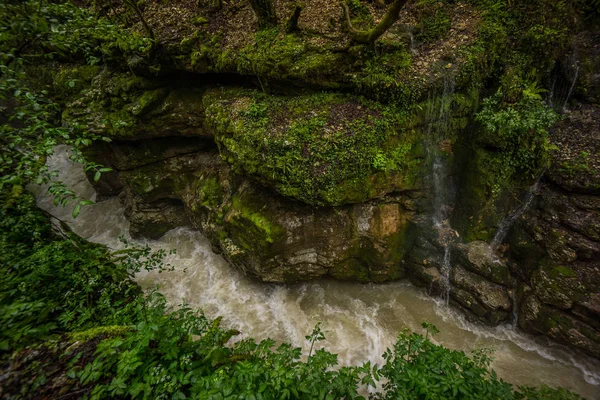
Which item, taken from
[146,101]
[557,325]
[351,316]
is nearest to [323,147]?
[351,316]

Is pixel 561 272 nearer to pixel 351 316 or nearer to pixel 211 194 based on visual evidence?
pixel 351 316

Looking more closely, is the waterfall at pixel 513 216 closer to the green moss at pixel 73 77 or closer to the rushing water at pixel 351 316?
the rushing water at pixel 351 316

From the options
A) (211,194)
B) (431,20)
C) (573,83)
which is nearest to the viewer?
(573,83)

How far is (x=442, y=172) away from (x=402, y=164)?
4.86ft

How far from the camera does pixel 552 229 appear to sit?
Result: 6156 mm

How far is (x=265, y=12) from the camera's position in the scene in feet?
23.7

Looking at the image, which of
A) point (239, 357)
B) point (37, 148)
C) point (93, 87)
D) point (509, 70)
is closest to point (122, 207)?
point (93, 87)

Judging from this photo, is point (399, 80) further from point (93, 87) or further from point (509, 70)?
point (93, 87)

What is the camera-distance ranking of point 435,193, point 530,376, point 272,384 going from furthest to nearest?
point 435,193, point 530,376, point 272,384

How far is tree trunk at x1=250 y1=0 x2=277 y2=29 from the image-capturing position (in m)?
7.04

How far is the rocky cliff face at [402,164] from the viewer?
6133 millimetres

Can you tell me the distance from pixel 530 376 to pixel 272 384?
724 cm

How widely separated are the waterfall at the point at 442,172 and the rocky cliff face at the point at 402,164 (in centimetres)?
4

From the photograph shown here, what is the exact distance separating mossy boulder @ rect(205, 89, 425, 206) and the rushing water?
11.1 ft
